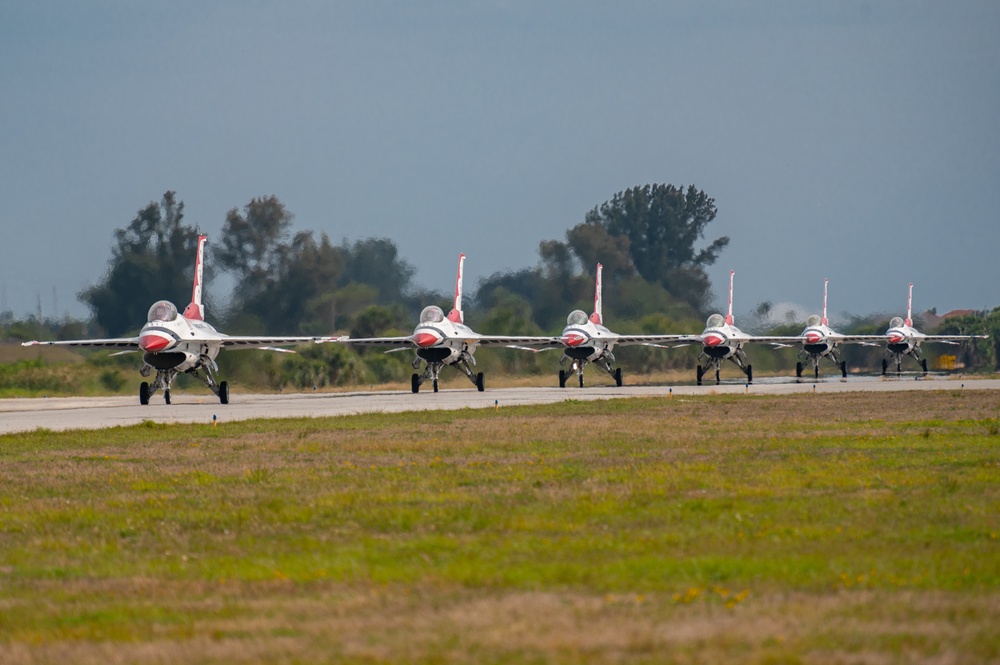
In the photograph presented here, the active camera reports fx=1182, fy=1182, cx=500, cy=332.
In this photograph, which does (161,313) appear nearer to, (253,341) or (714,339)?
(253,341)

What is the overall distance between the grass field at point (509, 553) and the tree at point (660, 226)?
230 ft

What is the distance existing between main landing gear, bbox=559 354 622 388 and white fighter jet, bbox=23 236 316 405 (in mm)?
16901

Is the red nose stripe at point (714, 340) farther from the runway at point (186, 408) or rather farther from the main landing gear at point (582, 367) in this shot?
the runway at point (186, 408)

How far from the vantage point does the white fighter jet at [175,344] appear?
1454 inches

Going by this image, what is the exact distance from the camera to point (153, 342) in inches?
1433

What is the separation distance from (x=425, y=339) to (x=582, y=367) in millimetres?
10714

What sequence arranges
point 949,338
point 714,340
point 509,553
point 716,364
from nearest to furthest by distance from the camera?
1. point 509,553
2. point 714,340
3. point 716,364
4. point 949,338

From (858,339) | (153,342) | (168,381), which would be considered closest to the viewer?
(153,342)

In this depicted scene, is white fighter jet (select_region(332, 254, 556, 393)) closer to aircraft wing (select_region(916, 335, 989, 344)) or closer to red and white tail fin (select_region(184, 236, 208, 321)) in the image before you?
red and white tail fin (select_region(184, 236, 208, 321))

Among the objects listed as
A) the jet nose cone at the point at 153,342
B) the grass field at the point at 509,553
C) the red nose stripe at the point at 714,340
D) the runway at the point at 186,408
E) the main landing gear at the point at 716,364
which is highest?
the red nose stripe at the point at 714,340

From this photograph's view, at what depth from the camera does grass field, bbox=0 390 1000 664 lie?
679 cm

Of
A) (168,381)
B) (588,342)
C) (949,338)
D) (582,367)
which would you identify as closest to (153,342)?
(168,381)

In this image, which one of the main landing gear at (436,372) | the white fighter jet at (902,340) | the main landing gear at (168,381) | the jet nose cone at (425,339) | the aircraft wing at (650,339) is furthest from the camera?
the white fighter jet at (902,340)

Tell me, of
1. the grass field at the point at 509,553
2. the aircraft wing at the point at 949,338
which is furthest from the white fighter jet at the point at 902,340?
the grass field at the point at 509,553
